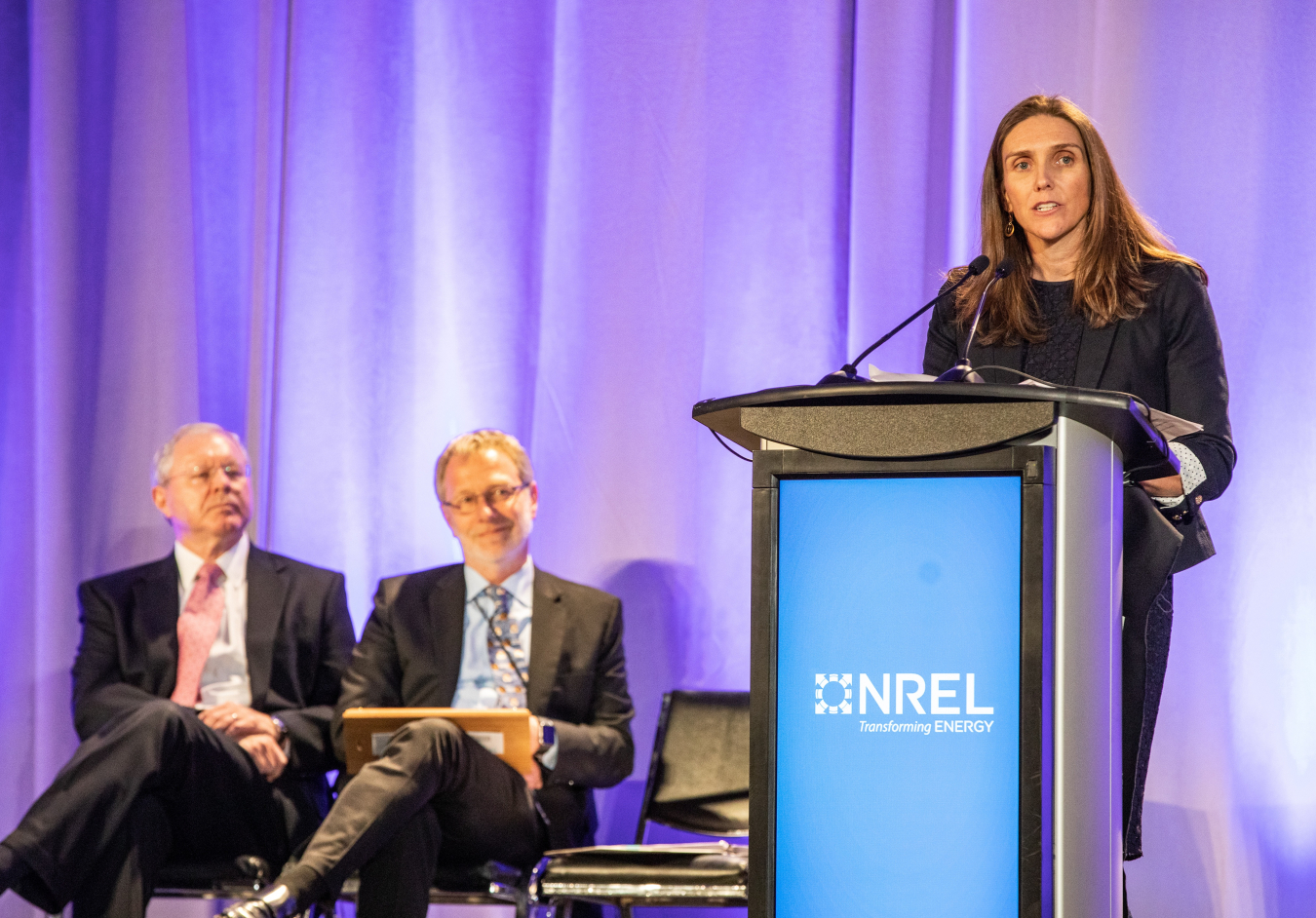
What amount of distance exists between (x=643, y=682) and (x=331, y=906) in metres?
1.36

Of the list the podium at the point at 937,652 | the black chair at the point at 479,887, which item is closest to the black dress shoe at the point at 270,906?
the black chair at the point at 479,887

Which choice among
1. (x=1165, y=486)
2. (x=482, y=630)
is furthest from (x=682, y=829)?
(x=1165, y=486)

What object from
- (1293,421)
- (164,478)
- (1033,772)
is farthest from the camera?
(164,478)

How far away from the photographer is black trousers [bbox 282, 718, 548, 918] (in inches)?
108

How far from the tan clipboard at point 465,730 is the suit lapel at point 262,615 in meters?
0.59

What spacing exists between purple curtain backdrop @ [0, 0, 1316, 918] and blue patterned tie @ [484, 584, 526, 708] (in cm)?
45

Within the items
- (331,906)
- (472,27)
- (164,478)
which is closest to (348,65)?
(472,27)

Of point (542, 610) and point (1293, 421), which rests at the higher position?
point (1293, 421)

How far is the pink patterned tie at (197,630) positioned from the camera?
3613 millimetres

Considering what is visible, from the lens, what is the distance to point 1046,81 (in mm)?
3705

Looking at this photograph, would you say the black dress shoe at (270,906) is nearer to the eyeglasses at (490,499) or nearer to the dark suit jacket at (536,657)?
the dark suit jacket at (536,657)

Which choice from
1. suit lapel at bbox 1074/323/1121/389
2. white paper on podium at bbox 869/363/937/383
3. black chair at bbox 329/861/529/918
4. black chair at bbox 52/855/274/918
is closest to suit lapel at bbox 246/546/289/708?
black chair at bbox 52/855/274/918

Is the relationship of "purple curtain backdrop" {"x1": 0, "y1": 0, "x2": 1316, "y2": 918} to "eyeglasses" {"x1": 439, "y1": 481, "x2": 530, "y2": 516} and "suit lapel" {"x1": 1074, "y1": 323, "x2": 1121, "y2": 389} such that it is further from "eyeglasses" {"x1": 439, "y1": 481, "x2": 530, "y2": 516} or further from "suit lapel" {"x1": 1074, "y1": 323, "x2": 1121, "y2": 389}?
"suit lapel" {"x1": 1074, "y1": 323, "x2": 1121, "y2": 389}

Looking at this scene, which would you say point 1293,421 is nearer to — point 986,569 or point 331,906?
point 986,569
